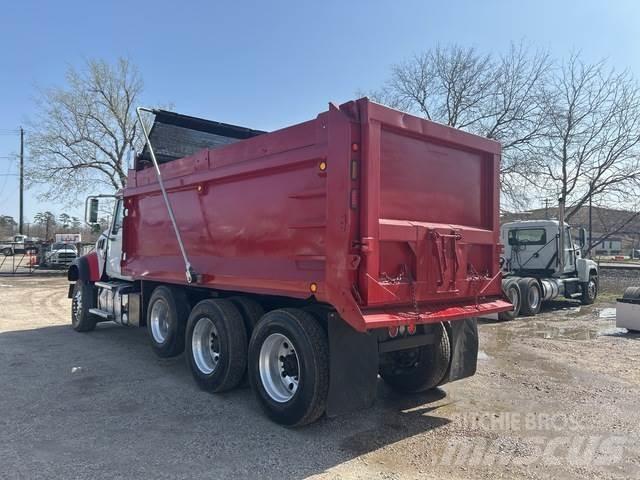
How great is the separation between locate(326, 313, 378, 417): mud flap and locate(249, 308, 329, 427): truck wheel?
0.07m

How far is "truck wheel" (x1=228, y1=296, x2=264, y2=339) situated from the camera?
5738mm

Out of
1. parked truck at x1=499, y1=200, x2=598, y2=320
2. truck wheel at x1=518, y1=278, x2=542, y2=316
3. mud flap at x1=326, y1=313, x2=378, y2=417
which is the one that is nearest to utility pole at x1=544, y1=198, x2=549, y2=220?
parked truck at x1=499, y1=200, x2=598, y2=320

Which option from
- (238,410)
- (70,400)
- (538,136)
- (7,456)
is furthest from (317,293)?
(538,136)

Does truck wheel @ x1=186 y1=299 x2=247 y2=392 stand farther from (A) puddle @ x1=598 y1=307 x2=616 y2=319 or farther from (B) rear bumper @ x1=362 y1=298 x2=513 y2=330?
(A) puddle @ x1=598 y1=307 x2=616 y2=319

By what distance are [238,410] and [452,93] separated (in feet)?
75.8

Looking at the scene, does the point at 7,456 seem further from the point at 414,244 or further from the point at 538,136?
the point at 538,136

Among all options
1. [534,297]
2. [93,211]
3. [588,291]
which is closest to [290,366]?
[93,211]

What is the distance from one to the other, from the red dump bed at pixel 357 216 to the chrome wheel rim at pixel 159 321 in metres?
1.29

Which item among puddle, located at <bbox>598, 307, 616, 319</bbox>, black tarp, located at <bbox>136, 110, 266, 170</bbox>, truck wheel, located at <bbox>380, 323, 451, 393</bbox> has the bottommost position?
puddle, located at <bbox>598, 307, 616, 319</bbox>

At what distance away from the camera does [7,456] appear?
→ 13.5ft

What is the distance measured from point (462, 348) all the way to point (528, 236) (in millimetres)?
10868

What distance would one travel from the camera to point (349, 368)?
460 cm

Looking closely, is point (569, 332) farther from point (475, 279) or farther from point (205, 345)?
point (205, 345)

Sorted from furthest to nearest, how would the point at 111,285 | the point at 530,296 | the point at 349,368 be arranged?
the point at 530,296 → the point at 111,285 → the point at 349,368
